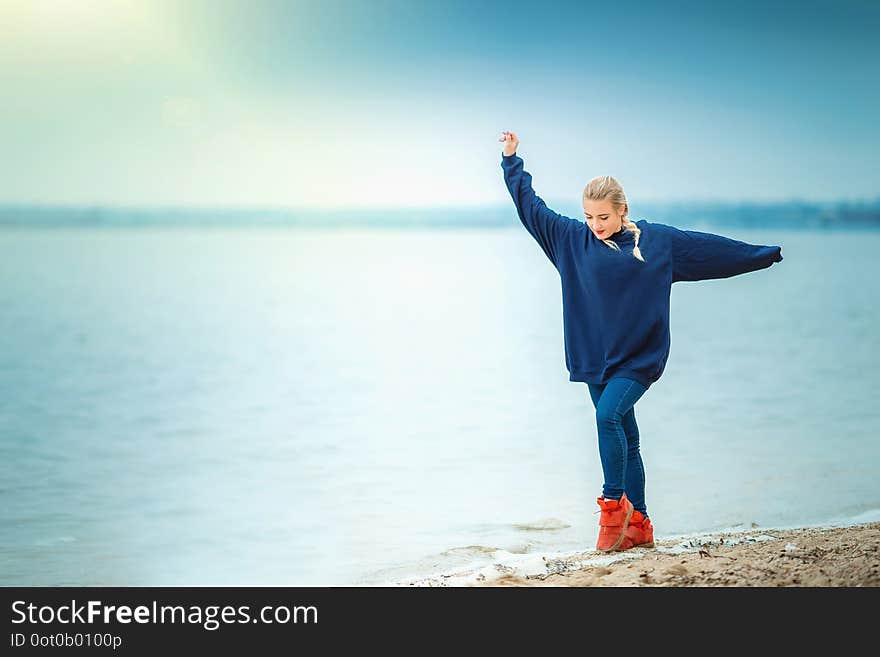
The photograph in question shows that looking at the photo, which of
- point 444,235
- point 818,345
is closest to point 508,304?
point 818,345

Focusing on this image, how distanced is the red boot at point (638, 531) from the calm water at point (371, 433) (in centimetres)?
44

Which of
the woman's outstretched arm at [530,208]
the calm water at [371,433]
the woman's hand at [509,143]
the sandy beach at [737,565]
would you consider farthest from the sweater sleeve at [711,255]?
the calm water at [371,433]

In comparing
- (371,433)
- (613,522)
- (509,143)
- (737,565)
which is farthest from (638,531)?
(371,433)

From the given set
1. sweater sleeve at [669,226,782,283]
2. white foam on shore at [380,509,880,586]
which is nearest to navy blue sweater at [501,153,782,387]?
sweater sleeve at [669,226,782,283]

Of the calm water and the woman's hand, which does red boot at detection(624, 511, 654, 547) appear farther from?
the woman's hand

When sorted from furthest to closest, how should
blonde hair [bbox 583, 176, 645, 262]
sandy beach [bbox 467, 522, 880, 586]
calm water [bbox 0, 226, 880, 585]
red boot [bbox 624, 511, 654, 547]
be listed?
calm water [bbox 0, 226, 880, 585] → red boot [bbox 624, 511, 654, 547] → blonde hair [bbox 583, 176, 645, 262] → sandy beach [bbox 467, 522, 880, 586]

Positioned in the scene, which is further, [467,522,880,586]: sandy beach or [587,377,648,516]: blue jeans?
[587,377,648,516]: blue jeans

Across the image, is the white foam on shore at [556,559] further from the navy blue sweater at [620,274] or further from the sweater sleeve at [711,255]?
the sweater sleeve at [711,255]

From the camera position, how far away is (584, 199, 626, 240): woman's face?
2777 mm

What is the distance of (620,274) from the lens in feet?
9.25

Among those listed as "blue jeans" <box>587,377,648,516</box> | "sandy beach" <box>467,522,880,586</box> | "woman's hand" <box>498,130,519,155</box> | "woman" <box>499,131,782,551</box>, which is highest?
"woman's hand" <box>498,130,519,155</box>

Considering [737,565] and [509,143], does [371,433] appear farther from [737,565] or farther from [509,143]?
[737,565]
